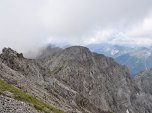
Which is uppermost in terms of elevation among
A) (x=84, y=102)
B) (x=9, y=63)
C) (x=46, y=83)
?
(x=9, y=63)

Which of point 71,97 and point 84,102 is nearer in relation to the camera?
point 71,97

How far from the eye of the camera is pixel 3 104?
43.8m

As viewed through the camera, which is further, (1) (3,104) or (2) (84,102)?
(2) (84,102)

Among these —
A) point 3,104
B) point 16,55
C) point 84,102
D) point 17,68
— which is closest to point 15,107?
point 3,104

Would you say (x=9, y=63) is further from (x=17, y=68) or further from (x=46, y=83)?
(x=46, y=83)

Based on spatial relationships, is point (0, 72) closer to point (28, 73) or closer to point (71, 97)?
point (28, 73)

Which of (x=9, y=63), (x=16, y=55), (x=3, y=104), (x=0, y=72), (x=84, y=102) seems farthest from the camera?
(x=84, y=102)

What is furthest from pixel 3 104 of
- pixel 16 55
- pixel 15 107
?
pixel 16 55

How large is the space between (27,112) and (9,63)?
121 metres

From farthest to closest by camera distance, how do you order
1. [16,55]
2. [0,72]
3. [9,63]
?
[16,55] < [9,63] < [0,72]

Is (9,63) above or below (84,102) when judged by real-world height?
above

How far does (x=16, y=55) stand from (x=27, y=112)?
135798 mm

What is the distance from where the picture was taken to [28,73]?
553 feet

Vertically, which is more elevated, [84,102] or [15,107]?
[15,107]
